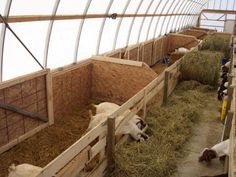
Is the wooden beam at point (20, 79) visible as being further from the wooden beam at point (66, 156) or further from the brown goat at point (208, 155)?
the brown goat at point (208, 155)

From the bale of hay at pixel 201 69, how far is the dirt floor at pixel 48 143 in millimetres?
4064

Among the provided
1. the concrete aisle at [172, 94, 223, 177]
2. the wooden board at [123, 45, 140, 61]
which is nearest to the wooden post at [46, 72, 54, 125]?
the concrete aisle at [172, 94, 223, 177]

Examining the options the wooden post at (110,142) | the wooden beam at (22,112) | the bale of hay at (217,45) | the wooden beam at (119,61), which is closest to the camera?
the wooden post at (110,142)

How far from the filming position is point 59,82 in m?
8.48

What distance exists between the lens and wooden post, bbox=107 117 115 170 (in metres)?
5.05

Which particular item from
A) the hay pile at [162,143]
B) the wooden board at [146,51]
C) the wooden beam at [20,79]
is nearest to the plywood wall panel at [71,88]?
the wooden beam at [20,79]

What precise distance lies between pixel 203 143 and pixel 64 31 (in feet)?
19.0

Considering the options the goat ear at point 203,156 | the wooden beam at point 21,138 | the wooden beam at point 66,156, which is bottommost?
the wooden beam at point 21,138

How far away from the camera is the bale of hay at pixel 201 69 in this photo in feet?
34.1

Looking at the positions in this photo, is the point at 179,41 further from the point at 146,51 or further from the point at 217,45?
the point at 146,51

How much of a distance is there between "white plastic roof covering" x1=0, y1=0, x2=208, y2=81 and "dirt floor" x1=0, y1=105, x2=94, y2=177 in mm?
1785

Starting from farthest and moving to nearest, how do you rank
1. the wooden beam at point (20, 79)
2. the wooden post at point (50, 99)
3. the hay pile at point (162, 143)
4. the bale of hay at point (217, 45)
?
the bale of hay at point (217, 45)
the wooden post at point (50, 99)
the wooden beam at point (20, 79)
the hay pile at point (162, 143)

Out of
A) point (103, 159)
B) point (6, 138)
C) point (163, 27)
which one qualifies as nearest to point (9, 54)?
point (6, 138)

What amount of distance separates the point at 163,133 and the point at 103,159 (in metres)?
1.87
